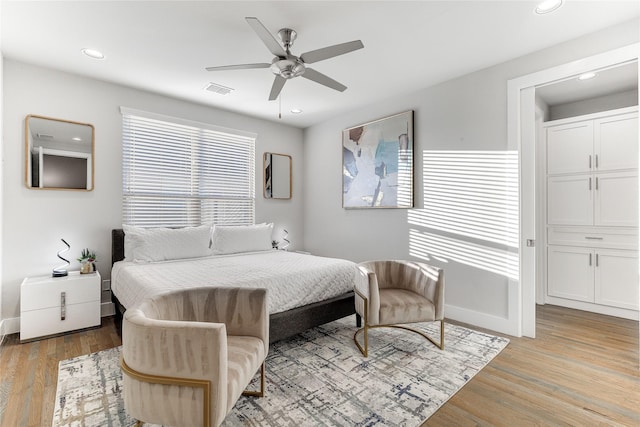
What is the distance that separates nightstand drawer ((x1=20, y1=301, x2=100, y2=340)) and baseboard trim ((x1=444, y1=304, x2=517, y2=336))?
12.4ft

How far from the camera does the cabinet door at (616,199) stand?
132 inches

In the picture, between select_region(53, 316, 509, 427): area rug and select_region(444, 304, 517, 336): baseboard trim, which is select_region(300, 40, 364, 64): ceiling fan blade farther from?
select_region(444, 304, 517, 336): baseboard trim

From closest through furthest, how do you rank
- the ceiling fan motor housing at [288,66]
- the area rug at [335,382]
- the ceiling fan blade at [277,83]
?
1. the area rug at [335,382]
2. the ceiling fan motor housing at [288,66]
3. the ceiling fan blade at [277,83]

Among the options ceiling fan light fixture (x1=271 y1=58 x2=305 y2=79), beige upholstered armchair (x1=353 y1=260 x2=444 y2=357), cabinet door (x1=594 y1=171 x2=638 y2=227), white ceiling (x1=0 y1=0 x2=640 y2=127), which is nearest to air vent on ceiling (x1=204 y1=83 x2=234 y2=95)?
white ceiling (x1=0 y1=0 x2=640 y2=127)

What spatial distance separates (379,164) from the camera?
414 cm

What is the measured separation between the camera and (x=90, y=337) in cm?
291

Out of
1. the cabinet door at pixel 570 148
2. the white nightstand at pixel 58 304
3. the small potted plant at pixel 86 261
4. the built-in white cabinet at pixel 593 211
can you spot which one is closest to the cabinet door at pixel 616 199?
the built-in white cabinet at pixel 593 211

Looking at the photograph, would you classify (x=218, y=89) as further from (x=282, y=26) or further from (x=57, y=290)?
(x=57, y=290)

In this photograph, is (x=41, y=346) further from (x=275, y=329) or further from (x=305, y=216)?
(x=305, y=216)

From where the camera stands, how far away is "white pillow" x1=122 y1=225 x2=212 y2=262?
3.30 meters

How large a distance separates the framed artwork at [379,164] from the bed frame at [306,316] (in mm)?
1574

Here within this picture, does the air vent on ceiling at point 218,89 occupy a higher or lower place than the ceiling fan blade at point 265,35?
higher

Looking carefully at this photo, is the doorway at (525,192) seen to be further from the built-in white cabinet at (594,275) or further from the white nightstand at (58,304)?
the white nightstand at (58,304)

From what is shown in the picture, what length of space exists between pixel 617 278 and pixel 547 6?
3102 mm
